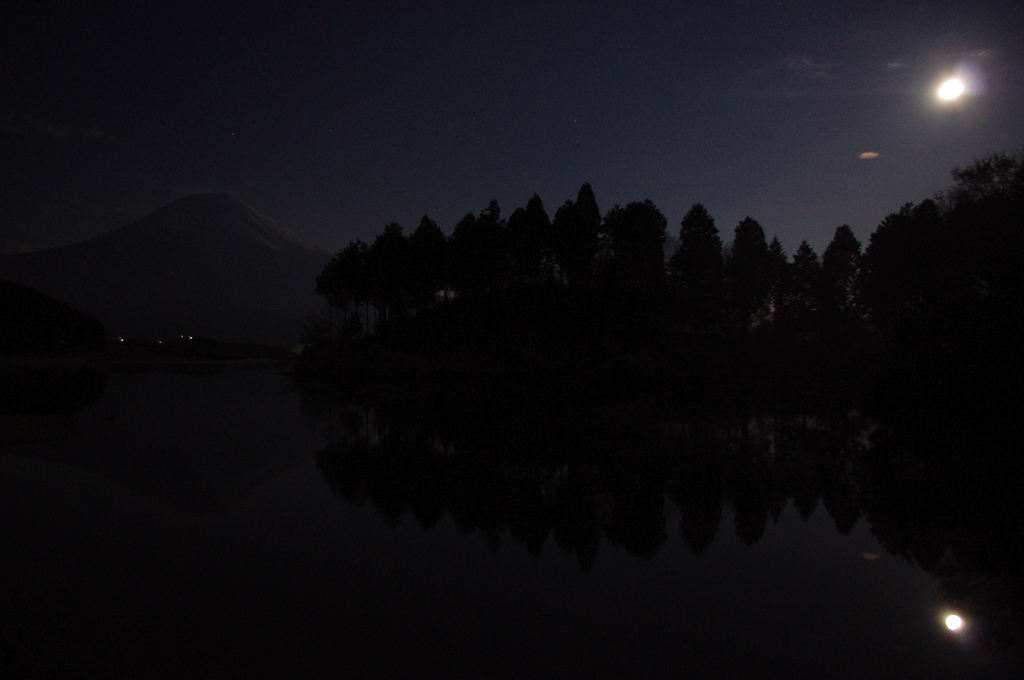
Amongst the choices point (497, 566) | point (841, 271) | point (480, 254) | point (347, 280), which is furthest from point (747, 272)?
point (497, 566)

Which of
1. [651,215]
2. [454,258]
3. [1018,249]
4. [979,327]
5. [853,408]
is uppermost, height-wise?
[651,215]

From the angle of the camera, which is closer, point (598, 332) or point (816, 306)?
point (598, 332)

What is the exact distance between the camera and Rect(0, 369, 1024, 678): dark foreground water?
5004mm

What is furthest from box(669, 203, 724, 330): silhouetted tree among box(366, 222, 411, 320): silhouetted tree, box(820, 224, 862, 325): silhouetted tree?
box(366, 222, 411, 320): silhouetted tree

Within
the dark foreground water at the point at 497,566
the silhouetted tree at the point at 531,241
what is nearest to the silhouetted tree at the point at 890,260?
the silhouetted tree at the point at 531,241

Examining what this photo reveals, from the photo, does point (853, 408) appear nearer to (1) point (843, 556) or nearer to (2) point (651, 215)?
(1) point (843, 556)

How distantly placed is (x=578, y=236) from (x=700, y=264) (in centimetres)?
1072

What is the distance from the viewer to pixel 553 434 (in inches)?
634

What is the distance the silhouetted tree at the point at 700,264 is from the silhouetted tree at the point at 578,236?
24.6ft

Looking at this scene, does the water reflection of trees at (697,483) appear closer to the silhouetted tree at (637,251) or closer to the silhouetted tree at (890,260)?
the silhouetted tree at (890,260)

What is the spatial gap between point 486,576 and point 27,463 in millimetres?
11412

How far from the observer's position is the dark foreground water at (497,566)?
5.00 metres

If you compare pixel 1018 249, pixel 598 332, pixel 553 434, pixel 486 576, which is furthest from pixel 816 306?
pixel 486 576

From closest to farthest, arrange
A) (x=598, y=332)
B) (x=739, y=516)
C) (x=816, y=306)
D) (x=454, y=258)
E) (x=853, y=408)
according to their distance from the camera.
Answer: (x=739, y=516), (x=853, y=408), (x=598, y=332), (x=454, y=258), (x=816, y=306)
